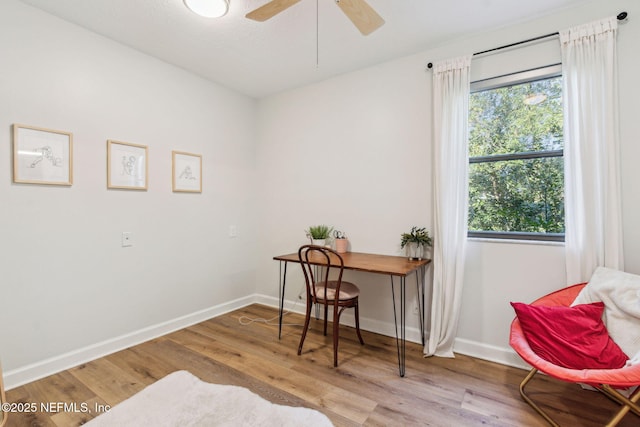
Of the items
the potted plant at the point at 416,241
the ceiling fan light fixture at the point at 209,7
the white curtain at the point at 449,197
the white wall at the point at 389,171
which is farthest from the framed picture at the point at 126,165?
the white curtain at the point at 449,197

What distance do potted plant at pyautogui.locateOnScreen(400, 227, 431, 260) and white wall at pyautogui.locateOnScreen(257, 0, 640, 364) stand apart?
0.11 metres

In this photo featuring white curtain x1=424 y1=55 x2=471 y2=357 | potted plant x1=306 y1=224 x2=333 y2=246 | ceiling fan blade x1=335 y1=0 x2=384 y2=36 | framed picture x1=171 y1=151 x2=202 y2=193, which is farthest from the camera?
potted plant x1=306 y1=224 x2=333 y2=246

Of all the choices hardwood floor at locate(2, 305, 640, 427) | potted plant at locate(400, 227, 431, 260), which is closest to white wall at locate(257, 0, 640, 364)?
potted plant at locate(400, 227, 431, 260)

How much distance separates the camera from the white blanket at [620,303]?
1665mm

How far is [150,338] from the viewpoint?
281 cm

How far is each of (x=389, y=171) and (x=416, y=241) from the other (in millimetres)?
730

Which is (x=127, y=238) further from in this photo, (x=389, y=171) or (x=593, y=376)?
(x=593, y=376)

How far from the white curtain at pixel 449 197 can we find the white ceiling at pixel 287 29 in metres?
0.36

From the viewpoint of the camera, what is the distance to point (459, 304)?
2445mm

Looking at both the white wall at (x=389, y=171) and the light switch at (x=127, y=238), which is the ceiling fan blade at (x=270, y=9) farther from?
the light switch at (x=127, y=238)

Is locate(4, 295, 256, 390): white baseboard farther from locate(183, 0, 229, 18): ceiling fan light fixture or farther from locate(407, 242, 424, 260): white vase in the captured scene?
locate(183, 0, 229, 18): ceiling fan light fixture

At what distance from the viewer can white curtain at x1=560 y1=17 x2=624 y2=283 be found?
77.2 inches

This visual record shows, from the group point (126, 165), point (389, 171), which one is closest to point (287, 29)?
point (389, 171)

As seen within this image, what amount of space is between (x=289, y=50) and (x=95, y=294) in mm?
2647
